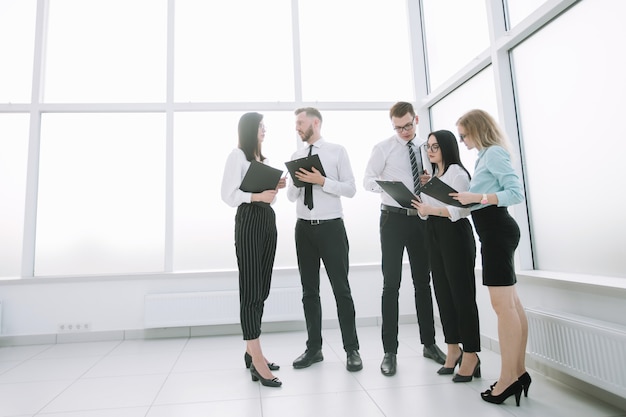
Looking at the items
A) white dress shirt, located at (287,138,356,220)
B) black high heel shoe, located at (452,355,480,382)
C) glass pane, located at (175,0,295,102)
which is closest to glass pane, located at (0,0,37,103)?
glass pane, located at (175,0,295,102)

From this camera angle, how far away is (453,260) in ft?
6.73

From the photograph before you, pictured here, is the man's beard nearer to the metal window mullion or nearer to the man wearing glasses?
the man wearing glasses

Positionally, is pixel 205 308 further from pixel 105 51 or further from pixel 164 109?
pixel 105 51

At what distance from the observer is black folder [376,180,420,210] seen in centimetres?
210

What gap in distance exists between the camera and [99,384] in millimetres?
2271

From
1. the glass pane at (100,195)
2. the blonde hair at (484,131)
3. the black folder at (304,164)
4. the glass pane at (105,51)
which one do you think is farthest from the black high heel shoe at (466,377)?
the glass pane at (105,51)

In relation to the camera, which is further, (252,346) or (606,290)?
(252,346)

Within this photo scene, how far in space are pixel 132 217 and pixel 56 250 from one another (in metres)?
0.78

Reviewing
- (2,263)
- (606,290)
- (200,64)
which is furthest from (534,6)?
(2,263)

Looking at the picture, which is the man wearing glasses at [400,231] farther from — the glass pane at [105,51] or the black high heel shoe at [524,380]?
the glass pane at [105,51]

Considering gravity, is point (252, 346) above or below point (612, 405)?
above

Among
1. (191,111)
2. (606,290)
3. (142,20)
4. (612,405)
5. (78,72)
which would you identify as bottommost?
(612,405)

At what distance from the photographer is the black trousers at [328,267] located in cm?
236

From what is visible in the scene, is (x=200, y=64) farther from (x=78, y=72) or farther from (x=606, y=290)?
(x=606, y=290)
